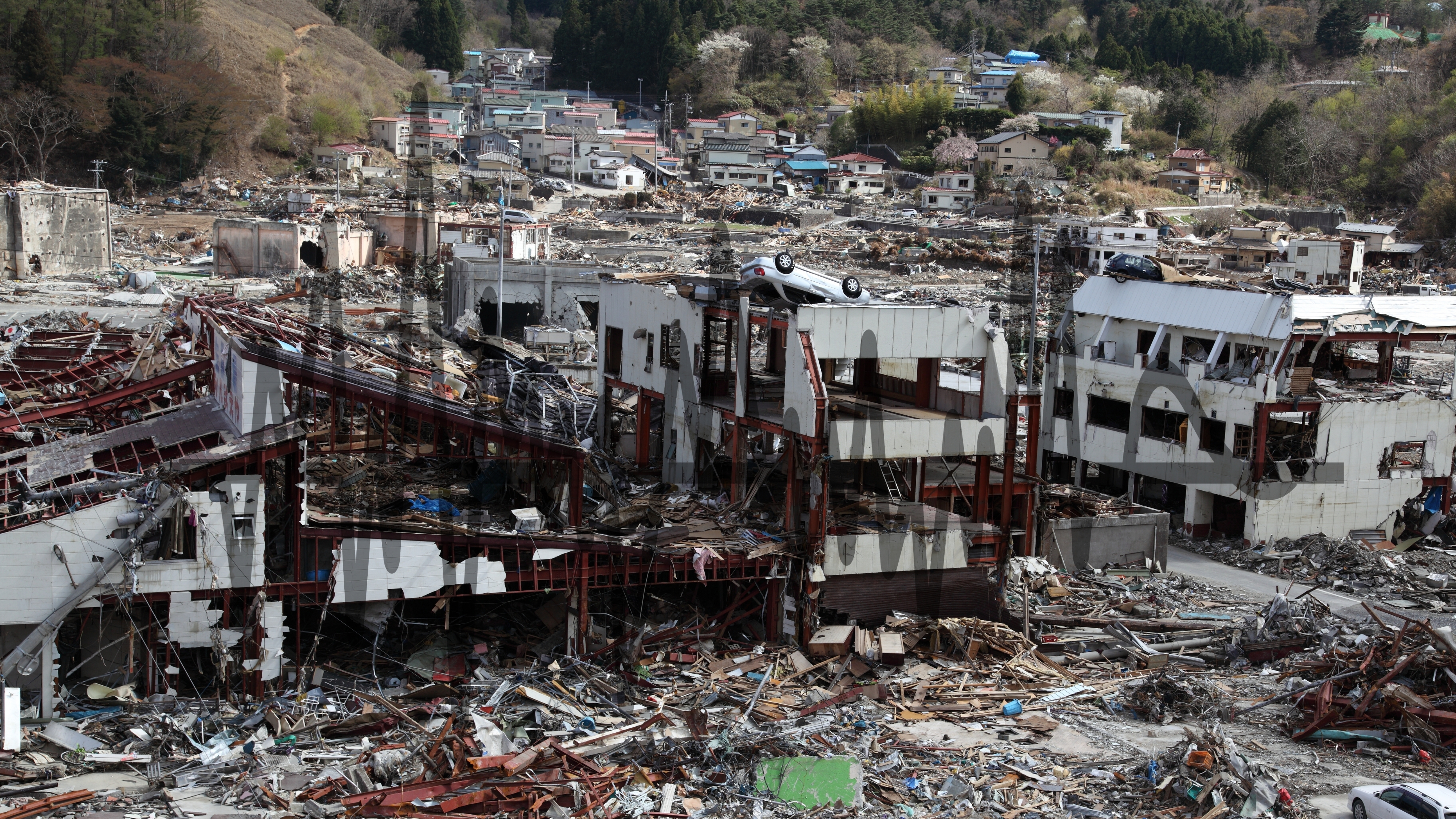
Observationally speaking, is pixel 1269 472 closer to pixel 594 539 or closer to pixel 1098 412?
pixel 1098 412

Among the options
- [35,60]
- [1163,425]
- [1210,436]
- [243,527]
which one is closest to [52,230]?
[35,60]

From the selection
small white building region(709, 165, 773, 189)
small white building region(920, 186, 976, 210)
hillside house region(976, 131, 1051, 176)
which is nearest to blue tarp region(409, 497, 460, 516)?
small white building region(920, 186, 976, 210)

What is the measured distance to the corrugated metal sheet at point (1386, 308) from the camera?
25.2 metres

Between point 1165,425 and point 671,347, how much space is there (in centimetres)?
1209

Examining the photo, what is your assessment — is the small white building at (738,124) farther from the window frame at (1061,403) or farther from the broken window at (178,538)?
the broken window at (178,538)

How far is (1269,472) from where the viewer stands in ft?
82.5

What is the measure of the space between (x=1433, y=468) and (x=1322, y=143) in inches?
2787

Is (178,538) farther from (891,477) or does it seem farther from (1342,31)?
(1342,31)

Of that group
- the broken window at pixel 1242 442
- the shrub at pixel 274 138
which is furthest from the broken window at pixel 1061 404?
the shrub at pixel 274 138

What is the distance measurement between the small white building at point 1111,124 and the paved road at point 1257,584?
7381 cm

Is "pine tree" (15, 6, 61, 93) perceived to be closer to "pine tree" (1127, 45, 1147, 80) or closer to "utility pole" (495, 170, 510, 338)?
"utility pole" (495, 170, 510, 338)

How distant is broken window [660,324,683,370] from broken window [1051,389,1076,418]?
470 inches

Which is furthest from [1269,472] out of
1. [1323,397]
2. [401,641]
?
[401,641]

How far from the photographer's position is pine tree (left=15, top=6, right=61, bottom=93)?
64.4m
